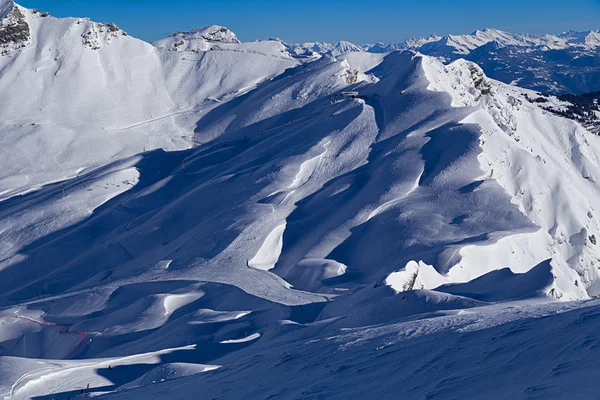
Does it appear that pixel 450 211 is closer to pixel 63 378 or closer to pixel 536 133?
pixel 63 378

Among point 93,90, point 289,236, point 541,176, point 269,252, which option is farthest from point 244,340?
point 93,90

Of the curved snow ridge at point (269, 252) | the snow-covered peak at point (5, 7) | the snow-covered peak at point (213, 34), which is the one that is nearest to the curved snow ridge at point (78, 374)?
the curved snow ridge at point (269, 252)

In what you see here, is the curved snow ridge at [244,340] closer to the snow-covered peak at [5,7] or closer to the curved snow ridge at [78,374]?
the curved snow ridge at [78,374]

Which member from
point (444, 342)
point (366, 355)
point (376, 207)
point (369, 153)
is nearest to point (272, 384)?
point (366, 355)

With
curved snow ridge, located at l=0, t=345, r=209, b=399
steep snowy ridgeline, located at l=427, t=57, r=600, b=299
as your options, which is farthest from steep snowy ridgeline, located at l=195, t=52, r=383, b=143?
curved snow ridge, located at l=0, t=345, r=209, b=399

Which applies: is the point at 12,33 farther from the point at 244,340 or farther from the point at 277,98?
the point at 244,340

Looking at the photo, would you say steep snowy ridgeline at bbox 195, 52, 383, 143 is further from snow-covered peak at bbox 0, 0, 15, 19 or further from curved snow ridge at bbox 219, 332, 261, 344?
curved snow ridge at bbox 219, 332, 261, 344
